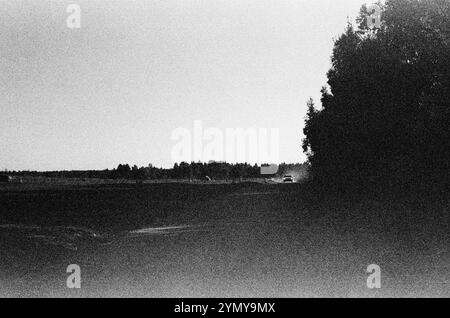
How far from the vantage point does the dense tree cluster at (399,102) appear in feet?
99.4

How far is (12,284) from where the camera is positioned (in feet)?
33.7

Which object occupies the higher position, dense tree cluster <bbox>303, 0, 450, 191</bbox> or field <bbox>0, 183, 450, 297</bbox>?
dense tree cluster <bbox>303, 0, 450, 191</bbox>

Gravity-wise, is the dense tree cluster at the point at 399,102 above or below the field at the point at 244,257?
above

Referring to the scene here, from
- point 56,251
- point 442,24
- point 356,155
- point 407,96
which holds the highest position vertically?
point 442,24

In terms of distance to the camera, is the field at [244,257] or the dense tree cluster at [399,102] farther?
the dense tree cluster at [399,102]

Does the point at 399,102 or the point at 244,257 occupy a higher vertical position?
the point at 399,102

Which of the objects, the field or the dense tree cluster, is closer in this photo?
the field

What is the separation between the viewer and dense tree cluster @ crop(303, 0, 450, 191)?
30.3 m

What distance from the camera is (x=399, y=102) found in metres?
31.6

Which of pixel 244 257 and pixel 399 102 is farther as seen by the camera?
pixel 399 102

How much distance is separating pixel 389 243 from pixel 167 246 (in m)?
5.63
